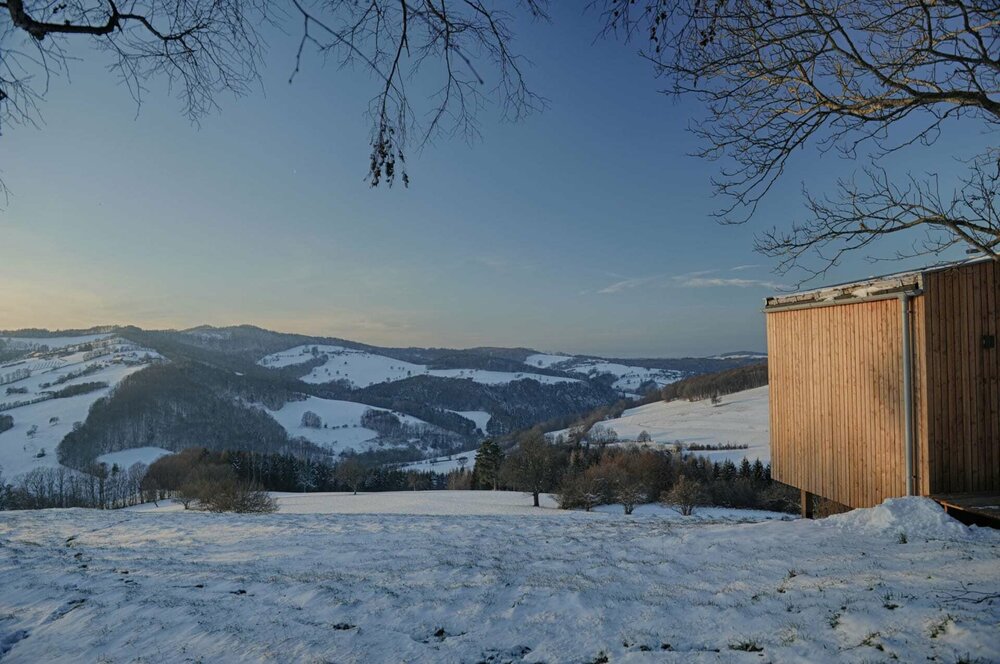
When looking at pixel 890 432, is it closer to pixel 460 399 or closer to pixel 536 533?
pixel 536 533

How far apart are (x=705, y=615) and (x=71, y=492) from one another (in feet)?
293

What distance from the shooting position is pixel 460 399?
19988 cm

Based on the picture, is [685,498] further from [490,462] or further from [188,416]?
[188,416]

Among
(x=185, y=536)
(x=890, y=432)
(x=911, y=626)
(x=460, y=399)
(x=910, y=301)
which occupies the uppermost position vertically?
(x=910, y=301)

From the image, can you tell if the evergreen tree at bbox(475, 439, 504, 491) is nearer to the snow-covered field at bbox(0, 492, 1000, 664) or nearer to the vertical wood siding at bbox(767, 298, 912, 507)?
the vertical wood siding at bbox(767, 298, 912, 507)

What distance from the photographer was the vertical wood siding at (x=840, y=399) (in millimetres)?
6898

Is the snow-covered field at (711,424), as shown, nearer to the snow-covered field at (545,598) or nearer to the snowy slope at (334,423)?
the snow-covered field at (545,598)

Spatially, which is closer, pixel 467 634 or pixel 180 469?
pixel 467 634

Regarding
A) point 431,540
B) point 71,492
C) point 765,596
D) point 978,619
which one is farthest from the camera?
point 71,492

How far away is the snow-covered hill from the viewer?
95.7 meters

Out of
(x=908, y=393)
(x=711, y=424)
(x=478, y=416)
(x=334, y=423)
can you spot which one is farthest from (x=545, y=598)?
(x=478, y=416)

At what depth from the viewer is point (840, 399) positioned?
782 centimetres

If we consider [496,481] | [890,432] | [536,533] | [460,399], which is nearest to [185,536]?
[536,533]

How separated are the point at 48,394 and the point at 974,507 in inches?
7487
